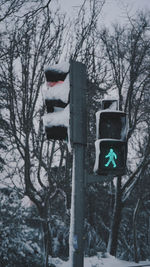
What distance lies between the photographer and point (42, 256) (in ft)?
32.1

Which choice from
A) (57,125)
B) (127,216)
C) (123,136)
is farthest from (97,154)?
(127,216)

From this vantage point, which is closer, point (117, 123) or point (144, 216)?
point (117, 123)

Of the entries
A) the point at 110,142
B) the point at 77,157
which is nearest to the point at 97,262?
the point at 77,157

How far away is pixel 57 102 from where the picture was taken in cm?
289

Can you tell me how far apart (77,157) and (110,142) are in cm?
35

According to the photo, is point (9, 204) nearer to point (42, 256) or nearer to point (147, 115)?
point (42, 256)

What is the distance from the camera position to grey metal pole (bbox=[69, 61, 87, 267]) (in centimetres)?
254

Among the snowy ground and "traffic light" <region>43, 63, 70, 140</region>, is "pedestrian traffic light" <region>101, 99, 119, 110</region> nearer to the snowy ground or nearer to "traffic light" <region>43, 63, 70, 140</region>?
"traffic light" <region>43, 63, 70, 140</region>

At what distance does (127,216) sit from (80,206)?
25204 mm

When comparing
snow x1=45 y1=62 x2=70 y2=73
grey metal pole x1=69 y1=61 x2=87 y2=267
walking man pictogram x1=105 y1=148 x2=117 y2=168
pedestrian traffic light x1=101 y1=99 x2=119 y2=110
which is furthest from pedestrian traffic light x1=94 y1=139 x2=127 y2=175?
snow x1=45 y1=62 x2=70 y2=73

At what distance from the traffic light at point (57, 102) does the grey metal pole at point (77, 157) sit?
6 centimetres

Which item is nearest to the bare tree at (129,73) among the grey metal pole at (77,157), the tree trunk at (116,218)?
the tree trunk at (116,218)

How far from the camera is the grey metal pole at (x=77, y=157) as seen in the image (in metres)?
2.54

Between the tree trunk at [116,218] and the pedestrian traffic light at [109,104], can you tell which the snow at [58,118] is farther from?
the tree trunk at [116,218]
